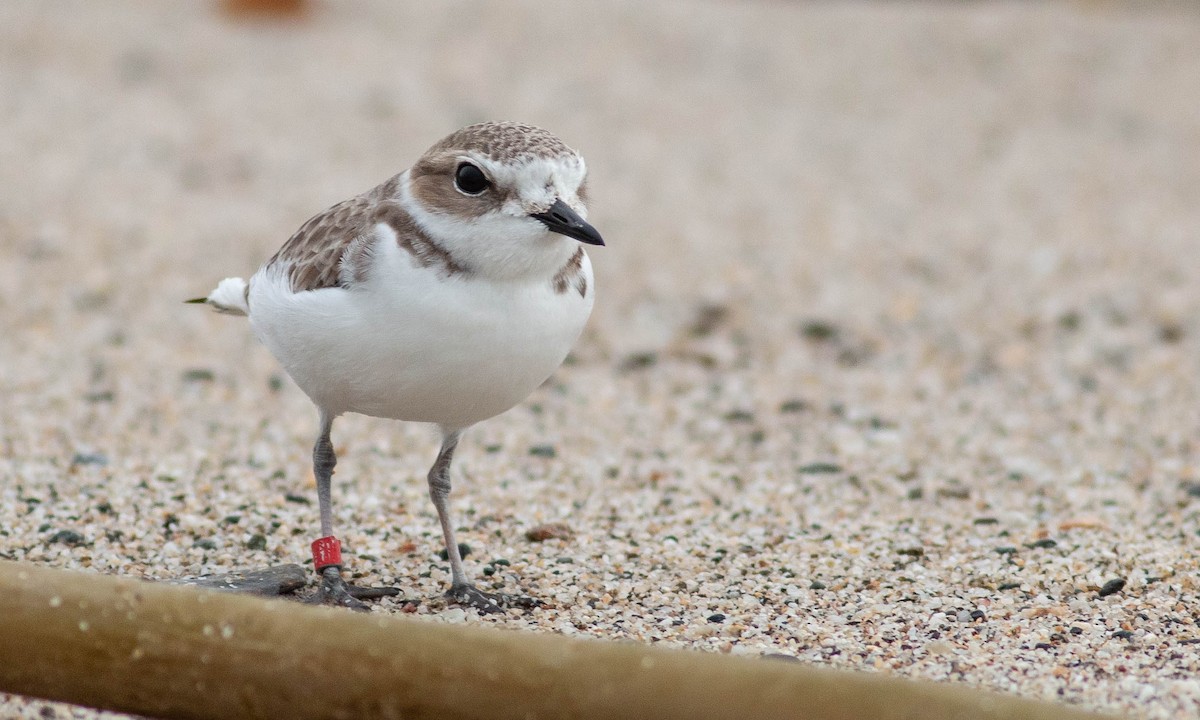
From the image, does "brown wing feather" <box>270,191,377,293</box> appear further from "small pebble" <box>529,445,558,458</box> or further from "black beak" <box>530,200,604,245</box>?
"small pebble" <box>529,445,558,458</box>

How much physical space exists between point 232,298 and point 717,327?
11.3 feet

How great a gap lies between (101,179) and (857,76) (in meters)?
6.06

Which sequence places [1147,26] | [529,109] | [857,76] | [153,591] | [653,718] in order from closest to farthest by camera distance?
[653,718] < [153,591] < [529,109] < [857,76] < [1147,26]

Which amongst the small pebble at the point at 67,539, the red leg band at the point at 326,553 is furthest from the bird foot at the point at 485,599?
the small pebble at the point at 67,539


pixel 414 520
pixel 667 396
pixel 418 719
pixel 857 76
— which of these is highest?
pixel 857 76

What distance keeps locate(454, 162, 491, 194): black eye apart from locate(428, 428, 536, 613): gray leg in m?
0.85

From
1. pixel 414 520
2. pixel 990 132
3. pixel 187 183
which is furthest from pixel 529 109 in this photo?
pixel 414 520

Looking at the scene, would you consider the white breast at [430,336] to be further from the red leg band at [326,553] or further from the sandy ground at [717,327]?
the sandy ground at [717,327]

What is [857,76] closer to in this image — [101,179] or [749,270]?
[749,270]

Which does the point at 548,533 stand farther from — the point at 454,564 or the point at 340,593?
the point at 340,593

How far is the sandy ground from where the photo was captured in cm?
419

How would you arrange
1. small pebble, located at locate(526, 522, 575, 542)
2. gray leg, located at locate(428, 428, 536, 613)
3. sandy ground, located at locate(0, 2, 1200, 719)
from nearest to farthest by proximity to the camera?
gray leg, located at locate(428, 428, 536, 613) → sandy ground, located at locate(0, 2, 1200, 719) → small pebble, located at locate(526, 522, 575, 542)

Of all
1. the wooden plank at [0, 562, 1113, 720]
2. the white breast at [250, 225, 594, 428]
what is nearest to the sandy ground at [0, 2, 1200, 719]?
the wooden plank at [0, 562, 1113, 720]

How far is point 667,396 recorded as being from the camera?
649 centimetres
